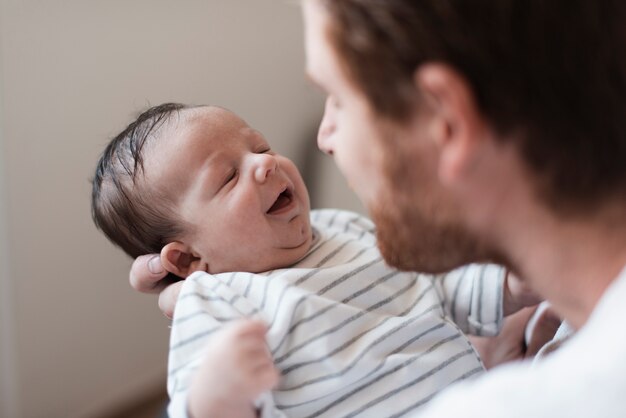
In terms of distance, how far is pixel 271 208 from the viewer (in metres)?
1.16

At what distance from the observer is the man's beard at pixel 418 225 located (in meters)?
0.78

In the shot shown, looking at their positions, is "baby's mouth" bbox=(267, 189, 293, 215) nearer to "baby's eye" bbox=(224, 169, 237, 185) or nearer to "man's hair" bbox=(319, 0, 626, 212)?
"baby's eye" bbox=(224, 169, 237, 185)

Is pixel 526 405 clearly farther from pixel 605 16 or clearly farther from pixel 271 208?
pixel 271 208

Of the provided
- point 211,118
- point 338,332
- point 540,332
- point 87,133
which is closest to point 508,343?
point 540,332

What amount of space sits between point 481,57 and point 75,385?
140 cm

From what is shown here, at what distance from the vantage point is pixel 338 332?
3.37 feet

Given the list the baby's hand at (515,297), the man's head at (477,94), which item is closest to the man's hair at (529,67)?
the man's head at (477,94)

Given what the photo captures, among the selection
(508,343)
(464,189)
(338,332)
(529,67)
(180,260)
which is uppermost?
(529,67)

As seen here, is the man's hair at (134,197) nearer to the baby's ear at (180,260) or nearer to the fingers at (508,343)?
the baby's ear at (180,260)

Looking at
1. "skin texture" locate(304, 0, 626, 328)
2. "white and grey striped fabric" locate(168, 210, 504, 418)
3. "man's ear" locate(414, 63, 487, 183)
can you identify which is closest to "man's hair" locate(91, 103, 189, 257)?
"white and grey striped fabric" locate(168, 210, 504, 418)

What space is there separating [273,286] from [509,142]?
440 millimetres

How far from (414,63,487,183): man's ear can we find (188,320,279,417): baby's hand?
1.01 feet

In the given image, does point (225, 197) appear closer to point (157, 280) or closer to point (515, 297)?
point (157, 280)

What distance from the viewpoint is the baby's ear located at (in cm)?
114
